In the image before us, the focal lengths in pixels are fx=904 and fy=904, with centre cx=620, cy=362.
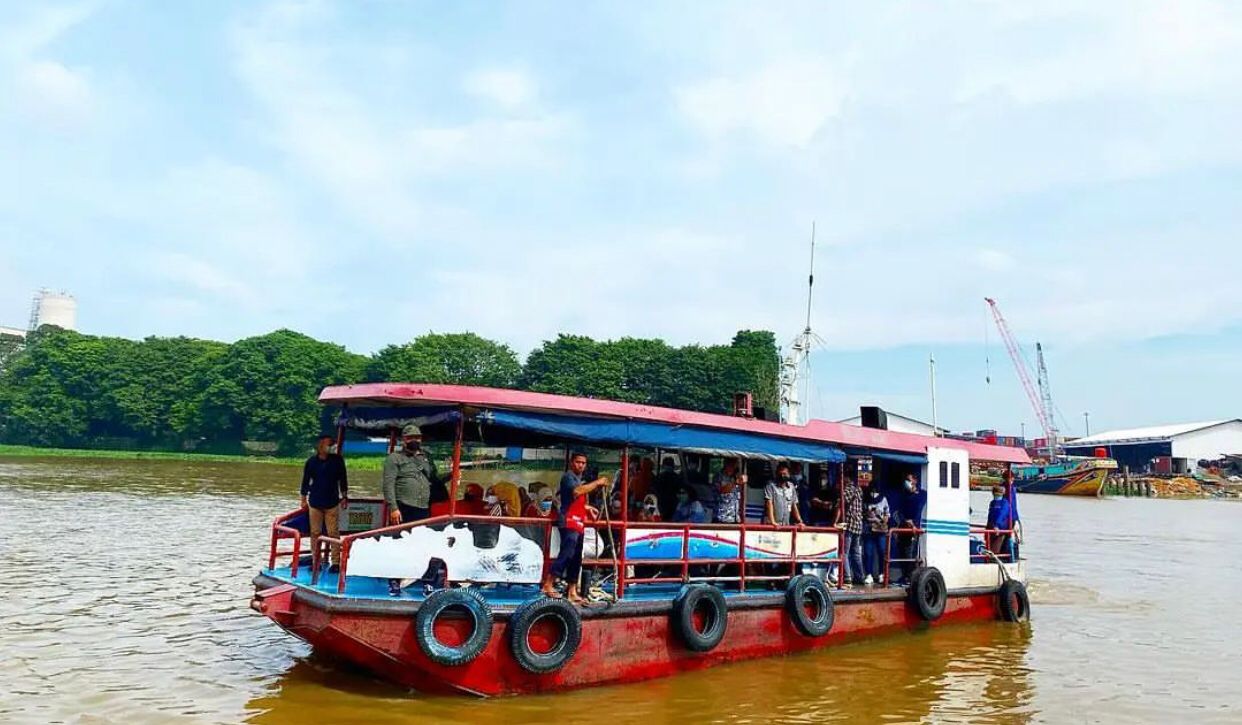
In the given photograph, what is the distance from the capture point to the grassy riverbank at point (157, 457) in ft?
192

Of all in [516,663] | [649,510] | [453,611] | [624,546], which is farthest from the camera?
[649,510]

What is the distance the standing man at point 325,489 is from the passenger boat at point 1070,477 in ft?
190

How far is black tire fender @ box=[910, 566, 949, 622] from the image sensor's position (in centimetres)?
1200

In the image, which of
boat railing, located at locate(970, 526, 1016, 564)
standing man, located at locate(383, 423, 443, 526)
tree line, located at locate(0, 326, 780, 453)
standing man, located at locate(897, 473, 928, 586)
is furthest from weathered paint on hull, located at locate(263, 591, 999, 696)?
tree line, located at locate(0, 326, 780, 453)

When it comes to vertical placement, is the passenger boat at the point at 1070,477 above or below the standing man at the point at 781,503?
above

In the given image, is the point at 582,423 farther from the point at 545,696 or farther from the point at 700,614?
the point at 545,696

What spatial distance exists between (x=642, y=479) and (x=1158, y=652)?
806cm

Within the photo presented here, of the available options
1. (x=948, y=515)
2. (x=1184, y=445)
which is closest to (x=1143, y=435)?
(x=1184, y=445)

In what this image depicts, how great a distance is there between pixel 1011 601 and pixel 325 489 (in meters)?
10.1

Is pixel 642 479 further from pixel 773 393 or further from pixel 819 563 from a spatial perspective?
pixel 773 393

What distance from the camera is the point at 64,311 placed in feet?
419

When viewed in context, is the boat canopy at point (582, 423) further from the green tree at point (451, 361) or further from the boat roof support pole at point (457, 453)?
the green tree at point (451, 361)

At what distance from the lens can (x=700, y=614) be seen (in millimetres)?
9852

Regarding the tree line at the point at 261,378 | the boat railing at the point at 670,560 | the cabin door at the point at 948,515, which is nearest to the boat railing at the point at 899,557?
the cabin door at the point at 948,515
